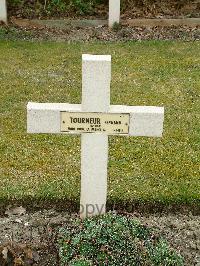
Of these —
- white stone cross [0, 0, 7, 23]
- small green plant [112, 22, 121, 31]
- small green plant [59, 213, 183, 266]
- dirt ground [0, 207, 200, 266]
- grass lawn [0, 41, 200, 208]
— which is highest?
white stone cross [0, 0, 7, 23]

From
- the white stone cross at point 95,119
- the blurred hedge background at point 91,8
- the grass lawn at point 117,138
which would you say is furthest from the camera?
the blurred hedge background at point 91,8

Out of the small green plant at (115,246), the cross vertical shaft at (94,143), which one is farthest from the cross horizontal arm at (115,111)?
the small green plant at (115,246)

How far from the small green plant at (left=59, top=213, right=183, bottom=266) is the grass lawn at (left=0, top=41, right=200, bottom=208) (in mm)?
749

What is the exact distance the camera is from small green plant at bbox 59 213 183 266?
364 cm

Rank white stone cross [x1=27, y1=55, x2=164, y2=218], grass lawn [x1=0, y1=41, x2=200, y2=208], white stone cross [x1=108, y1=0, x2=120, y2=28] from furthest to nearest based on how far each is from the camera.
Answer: white stone cross [x1=108, y1=0, x2=120, y2=28] < grass lawn [x1=0, y1=41, x2=200, y2=208] < white stone cross [x1=27, y1=55, x2=164, y2=218]

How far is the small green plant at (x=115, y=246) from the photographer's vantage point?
3.64 meters

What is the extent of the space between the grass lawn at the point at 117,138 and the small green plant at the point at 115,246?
0.75 metres

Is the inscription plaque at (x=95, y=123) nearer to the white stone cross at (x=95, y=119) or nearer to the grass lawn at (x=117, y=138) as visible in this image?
the white stone cross at (x=95, y=119)

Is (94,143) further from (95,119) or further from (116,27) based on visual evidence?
(116,27)

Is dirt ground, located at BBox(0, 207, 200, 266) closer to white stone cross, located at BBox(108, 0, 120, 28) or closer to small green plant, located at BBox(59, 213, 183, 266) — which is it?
small green plant, located at BBox(59, 213, 183, 266)

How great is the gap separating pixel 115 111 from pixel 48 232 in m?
1.03

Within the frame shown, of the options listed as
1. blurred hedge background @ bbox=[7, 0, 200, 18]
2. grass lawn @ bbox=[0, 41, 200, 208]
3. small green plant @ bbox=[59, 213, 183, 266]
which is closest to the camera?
small green plant @ bbox=[59, 213, 183, 266]

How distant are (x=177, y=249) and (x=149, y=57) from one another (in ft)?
13.5

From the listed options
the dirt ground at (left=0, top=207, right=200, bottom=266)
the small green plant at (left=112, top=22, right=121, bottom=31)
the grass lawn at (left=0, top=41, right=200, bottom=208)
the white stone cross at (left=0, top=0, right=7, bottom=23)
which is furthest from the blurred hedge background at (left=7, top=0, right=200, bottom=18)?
the dirt ground at (left=0, top=207, right=200, bottom=266)
